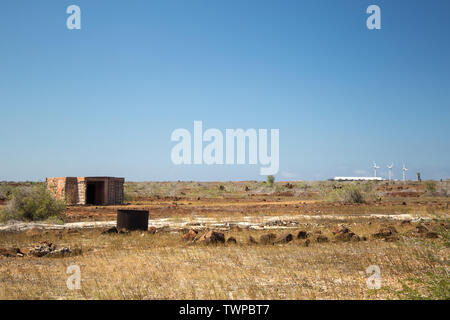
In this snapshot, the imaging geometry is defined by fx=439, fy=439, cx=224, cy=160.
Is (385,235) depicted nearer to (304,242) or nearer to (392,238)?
(392,238)

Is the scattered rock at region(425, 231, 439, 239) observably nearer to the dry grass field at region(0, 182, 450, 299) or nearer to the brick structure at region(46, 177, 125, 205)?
the dry grass field at region(0, 182, 450, 299)

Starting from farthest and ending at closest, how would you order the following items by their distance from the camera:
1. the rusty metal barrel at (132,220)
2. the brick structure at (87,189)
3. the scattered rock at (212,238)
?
the brick structure at (87,189) < the rusty metal barrel at (132,220) < the scattered rock at (212,238)

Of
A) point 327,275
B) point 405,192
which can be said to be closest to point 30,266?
point 327,275

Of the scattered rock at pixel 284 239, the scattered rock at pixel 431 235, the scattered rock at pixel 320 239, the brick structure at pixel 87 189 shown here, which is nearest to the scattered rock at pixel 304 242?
the scattered rock at pixel 284 239

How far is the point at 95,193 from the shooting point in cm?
4100

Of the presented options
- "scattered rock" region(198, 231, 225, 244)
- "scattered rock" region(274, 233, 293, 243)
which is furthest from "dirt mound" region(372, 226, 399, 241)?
"scattered rock" region(198, 231, 225, 244)

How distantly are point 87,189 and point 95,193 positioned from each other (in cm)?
85

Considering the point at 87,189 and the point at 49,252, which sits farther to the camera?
the point at 87,189

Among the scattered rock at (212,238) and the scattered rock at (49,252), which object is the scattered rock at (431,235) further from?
the scattered rock at (49,252)

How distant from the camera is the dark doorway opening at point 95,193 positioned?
4047 cm

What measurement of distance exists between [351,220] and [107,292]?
1905cm

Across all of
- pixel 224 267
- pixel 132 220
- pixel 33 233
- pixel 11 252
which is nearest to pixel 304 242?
pixel 224 267
